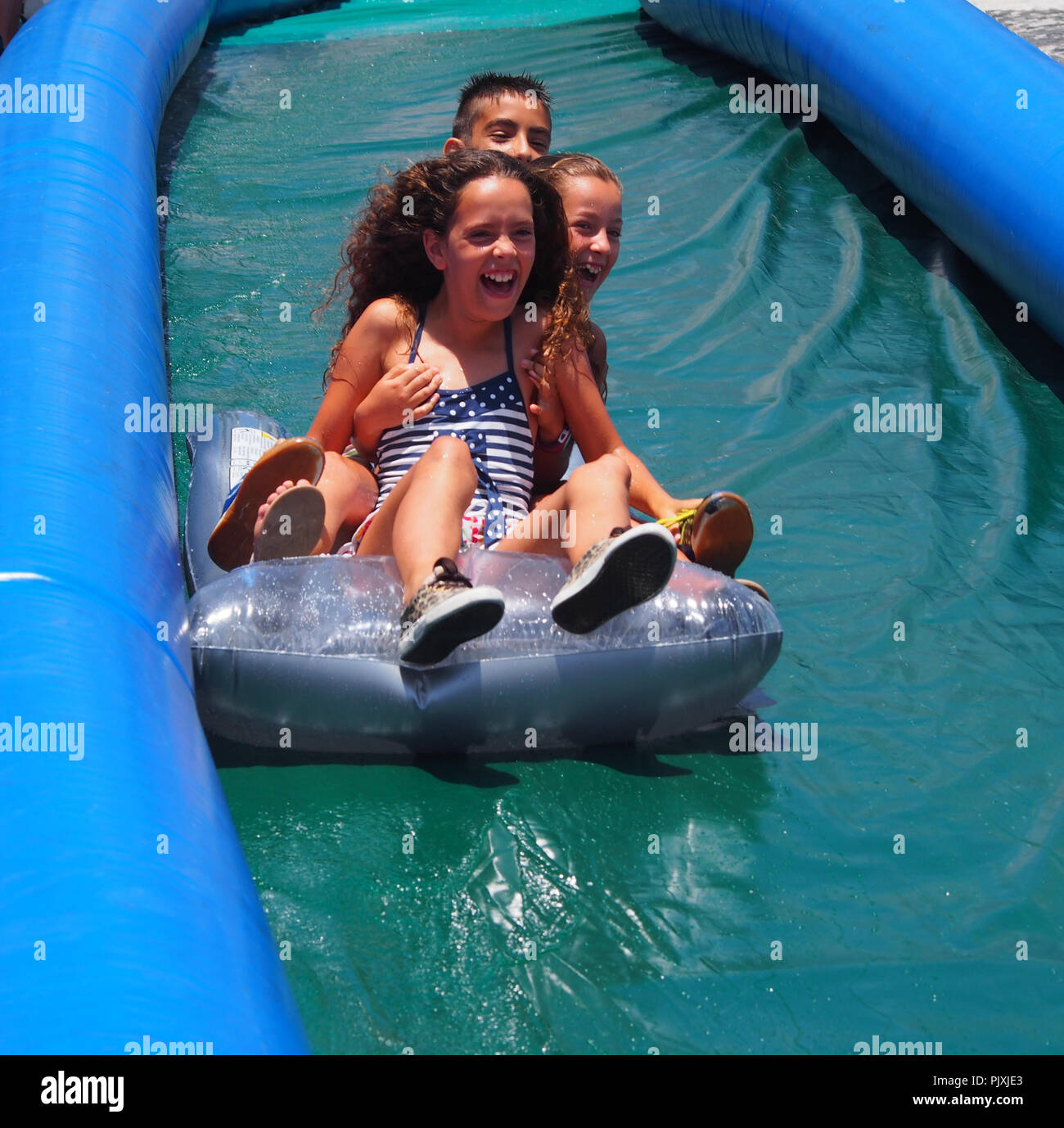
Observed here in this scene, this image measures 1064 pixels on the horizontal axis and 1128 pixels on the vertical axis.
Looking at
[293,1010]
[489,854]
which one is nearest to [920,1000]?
[489,854]

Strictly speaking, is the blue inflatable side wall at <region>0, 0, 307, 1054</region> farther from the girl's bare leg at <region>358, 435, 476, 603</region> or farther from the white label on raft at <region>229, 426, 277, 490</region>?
the girl's bare leg at <region>358, 435, 476, 603</region>

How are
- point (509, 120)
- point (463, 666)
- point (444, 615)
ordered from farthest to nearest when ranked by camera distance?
1. point (509, 120)
2. point (463, 666)
3. point (444, 615)

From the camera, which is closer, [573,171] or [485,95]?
[573,171]

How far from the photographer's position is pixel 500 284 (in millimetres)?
2379

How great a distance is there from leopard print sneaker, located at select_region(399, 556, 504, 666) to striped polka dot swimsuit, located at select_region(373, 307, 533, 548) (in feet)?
1.40

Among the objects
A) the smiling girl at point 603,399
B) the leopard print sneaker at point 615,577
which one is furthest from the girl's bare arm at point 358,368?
the leopard print sneaker at point 615,577

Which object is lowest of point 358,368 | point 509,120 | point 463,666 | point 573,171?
point 463,666

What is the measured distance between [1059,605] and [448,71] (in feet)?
13.2

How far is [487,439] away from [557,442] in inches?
7.5

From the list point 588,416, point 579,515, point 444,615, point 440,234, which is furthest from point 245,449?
point 444,615

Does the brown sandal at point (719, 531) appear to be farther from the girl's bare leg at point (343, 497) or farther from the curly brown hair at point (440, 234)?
the girl's bare leg at point (343, 497)

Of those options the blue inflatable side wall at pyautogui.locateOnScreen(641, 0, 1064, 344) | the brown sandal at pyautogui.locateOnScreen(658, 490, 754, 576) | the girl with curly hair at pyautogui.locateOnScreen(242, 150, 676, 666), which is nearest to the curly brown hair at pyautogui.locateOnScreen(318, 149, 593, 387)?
the girl with curly hair at pyautogui.locateOnScreen(242, 150, 676, 666)

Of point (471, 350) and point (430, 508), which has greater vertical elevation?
point (471, 350)

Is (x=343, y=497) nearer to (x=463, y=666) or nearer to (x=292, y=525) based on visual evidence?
(x=292, y=525)
